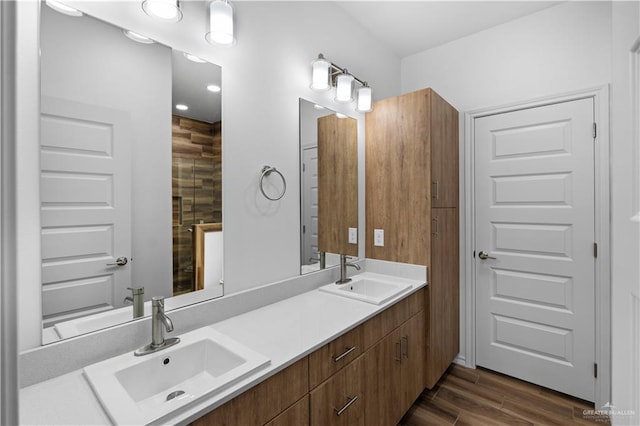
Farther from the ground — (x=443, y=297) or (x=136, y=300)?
(x=136, y=300)

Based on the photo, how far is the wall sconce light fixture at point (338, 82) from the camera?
187 cm

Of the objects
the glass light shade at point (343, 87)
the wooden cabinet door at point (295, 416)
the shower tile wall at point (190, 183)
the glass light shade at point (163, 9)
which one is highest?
the glass light shade at point (343, 87)

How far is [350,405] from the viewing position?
134 cm

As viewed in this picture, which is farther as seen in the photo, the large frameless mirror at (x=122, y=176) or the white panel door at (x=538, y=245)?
the white panel door at (x=538, y=245)

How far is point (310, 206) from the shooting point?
1946mm

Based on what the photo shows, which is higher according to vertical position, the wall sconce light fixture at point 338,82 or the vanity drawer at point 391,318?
the wall sconce light fixture at point 338,82

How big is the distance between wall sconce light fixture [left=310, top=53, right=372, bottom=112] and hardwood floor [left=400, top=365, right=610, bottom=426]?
215 centimetres

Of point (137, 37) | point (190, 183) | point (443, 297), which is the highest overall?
point (137, 37)

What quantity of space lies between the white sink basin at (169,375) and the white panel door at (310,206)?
0.80 m

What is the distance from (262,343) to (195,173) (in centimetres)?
80

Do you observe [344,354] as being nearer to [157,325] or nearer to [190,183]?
[157,325]

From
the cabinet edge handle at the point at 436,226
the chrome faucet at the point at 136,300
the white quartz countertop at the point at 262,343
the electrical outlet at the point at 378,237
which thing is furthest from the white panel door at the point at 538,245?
the chrome faucet at the point at 136,300

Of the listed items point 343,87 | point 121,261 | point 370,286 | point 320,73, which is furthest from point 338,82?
point 121,261

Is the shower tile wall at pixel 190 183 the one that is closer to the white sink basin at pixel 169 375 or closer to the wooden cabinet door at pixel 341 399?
the white sink basin at pixel 169 375
